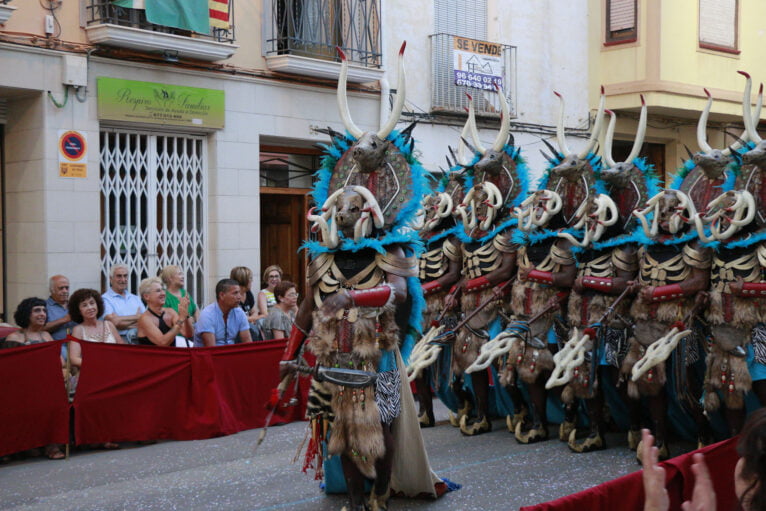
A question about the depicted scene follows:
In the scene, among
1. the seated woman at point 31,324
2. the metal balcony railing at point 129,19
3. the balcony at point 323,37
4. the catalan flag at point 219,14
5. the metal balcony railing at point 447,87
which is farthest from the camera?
the metal balcony railing at point 447,87

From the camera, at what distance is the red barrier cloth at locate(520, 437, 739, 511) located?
3561mm

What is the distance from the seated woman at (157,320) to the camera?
8719 millimetres

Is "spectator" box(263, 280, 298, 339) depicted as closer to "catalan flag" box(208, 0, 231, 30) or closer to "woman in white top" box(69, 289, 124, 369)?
"woman in white top" box(69, 289, 124, 369)

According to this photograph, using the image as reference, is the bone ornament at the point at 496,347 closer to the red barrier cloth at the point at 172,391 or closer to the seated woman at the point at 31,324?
the red barrier cloth at the point at 172,391

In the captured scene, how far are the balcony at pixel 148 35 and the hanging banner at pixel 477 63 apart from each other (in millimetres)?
4162

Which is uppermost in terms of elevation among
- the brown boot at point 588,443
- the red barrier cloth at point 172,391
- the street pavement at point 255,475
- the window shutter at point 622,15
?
the window shutter at point 622,15

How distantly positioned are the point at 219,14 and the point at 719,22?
33.2 ft

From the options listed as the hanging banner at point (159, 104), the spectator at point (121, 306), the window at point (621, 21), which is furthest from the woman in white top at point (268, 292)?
the window at point (621, 21)

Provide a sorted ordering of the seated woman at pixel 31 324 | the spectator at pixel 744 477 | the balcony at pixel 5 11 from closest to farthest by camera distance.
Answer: the spectator at pixel 744 477 < the seated woman at pixel 31 324 < the balcony at pixel 5 11

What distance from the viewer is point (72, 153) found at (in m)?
10.8

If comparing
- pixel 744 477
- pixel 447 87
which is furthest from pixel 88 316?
pixel 447 87

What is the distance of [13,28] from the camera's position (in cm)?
1025

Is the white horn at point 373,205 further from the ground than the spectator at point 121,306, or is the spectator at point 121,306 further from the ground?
the white horn at point 373,205

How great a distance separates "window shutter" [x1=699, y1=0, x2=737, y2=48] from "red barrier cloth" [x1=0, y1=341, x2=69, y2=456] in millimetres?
13653
